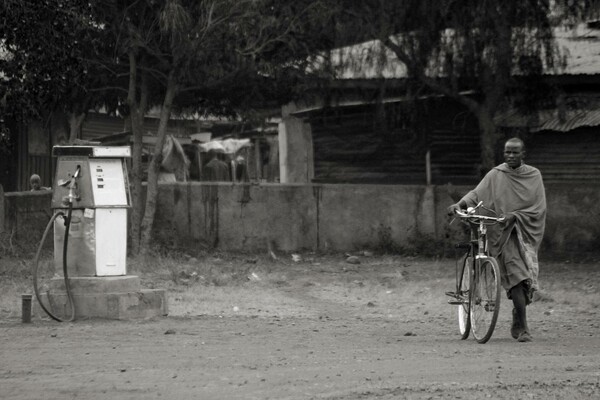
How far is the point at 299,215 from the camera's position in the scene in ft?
68.2

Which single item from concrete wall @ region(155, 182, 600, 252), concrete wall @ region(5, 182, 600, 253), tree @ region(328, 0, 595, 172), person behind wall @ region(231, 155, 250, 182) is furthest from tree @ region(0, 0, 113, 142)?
person behind wall @ region(231, 155, 250, 182)

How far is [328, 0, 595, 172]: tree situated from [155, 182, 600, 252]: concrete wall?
1698 millimetres

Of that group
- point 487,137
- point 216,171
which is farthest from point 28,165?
point 487,137

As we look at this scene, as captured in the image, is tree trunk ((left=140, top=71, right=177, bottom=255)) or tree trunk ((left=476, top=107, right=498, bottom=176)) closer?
tree trunk ((left=140, top=71, right=177, bottom=255))

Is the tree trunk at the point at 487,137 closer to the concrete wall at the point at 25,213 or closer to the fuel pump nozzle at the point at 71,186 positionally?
the concrete wall at the point at 25,213

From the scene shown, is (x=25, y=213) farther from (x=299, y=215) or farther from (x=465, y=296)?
(x=465, y=296)

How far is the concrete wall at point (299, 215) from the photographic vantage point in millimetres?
20516

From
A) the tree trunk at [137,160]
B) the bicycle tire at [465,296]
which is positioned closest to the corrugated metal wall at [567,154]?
the tree trunk at [137,160]

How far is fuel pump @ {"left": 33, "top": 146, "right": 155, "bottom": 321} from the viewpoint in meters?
11.3

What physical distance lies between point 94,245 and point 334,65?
8964mm

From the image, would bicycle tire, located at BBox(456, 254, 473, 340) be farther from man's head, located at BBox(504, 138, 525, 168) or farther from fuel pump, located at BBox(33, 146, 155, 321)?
fuel pump, located at BBox(33, 146, 155, 321)

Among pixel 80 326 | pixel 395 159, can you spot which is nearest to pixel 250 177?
pixel 395 159

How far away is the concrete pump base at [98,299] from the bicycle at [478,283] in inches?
127

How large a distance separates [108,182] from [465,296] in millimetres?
3794
